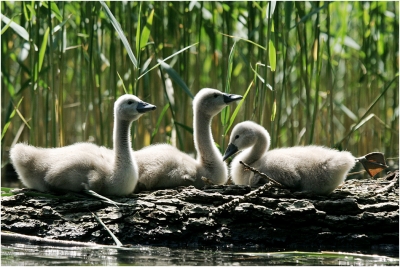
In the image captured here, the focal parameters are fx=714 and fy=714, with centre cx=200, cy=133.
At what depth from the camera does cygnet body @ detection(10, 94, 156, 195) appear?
5738 millimetres

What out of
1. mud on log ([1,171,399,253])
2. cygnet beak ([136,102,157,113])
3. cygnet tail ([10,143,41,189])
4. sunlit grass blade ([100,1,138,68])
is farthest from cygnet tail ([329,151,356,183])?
cygnet tail ([10,143,41,189])

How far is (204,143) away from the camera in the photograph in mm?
6527

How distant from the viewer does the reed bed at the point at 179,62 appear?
707 cm

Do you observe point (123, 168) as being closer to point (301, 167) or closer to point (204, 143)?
point (204, 143)

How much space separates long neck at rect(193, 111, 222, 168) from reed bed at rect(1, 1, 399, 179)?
169 millimetres

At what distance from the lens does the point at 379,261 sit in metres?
4.94

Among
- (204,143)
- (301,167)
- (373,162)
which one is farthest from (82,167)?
(373,162)

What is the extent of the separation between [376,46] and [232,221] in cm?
446

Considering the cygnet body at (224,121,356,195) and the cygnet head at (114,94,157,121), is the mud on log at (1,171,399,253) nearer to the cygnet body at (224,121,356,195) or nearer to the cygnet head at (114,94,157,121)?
the cygnet body at (224,121,356,195)

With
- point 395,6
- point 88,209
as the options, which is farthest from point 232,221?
point 395,6

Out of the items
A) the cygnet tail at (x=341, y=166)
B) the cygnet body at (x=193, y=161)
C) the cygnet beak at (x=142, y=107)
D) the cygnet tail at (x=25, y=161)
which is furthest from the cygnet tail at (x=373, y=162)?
the cygnet tail at (x=25, y=161)

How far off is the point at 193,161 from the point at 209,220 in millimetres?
1051

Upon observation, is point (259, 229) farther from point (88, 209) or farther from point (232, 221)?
point (88, 209)

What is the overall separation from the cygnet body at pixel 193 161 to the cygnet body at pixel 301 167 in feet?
0.91
